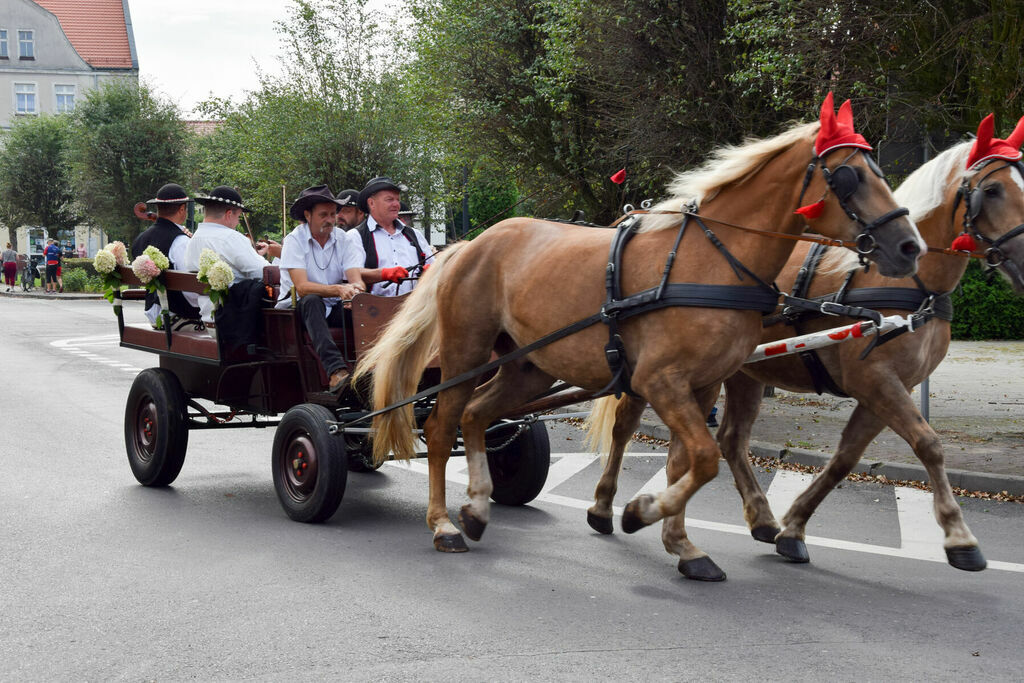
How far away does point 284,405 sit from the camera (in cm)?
715

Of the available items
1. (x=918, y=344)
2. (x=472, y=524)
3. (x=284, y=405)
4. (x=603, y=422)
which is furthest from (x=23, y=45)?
(x=918, y=344)

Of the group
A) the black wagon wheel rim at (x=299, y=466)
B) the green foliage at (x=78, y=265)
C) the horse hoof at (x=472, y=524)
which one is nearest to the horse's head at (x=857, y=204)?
the horse hoof at (x=472, y=524)

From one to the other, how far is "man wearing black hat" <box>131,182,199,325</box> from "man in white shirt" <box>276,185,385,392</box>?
3.56 feet

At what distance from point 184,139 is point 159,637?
4250 centimetres

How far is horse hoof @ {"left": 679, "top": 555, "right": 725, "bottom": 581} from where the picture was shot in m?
5.26

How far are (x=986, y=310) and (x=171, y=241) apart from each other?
49.0 ft

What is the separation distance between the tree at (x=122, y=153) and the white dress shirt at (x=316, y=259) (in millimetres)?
37280

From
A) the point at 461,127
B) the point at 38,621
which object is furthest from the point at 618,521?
the point at 461,127

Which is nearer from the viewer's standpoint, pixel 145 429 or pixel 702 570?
pixel 702 570

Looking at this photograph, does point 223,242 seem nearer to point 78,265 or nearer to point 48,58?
point 78,265

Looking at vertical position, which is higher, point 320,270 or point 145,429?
point 320,270

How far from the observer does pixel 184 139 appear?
145ft

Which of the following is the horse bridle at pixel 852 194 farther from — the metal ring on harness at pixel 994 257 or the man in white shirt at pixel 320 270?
the man in white shirt at pixel 320 270

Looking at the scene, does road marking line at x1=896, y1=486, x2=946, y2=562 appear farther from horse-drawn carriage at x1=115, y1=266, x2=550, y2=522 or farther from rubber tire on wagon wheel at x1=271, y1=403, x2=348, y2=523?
rubber tire on wagon wheel at x1=271, y1=403, x2=348, y2=523
